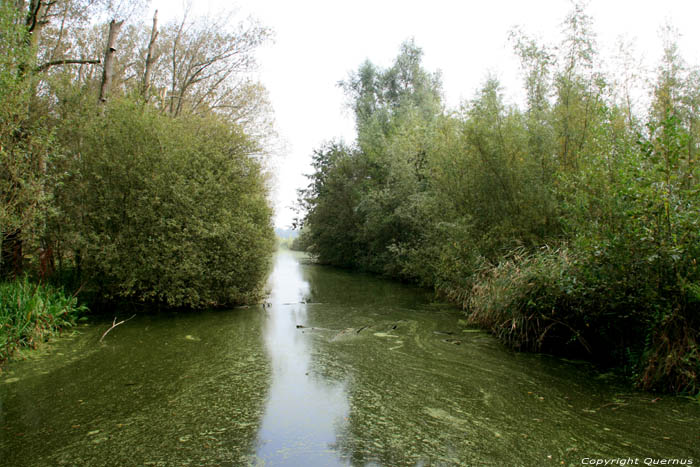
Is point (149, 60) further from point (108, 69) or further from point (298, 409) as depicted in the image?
point (298, 409)

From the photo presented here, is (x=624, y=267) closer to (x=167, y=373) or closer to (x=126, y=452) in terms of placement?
(x=126, y=452)

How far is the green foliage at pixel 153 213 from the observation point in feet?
25.1

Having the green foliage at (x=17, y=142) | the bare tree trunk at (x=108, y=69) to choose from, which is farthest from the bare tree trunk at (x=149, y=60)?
the green foliage at (x=17, y=142)

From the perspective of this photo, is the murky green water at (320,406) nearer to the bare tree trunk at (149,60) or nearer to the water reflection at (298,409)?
the water reflection at (298,409)

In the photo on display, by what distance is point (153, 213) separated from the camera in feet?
25.5

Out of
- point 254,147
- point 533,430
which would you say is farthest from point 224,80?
point 533,430

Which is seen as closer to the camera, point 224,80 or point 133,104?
point 133,104

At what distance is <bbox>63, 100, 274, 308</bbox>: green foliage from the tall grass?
4.48ft

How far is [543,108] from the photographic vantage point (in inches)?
330

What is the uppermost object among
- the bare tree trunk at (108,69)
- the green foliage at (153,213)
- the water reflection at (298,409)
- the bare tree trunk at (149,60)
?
the bare tree trunk at (149,60)

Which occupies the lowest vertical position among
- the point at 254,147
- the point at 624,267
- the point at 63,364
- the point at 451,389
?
the point at 63,364

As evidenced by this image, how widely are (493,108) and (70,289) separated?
332 inches

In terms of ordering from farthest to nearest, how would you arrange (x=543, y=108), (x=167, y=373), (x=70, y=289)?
1. (x=543, y=108)
2. (x=70, y=289)
3. (x=167, y=373)

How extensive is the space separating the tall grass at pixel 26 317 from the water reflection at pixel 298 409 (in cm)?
289
